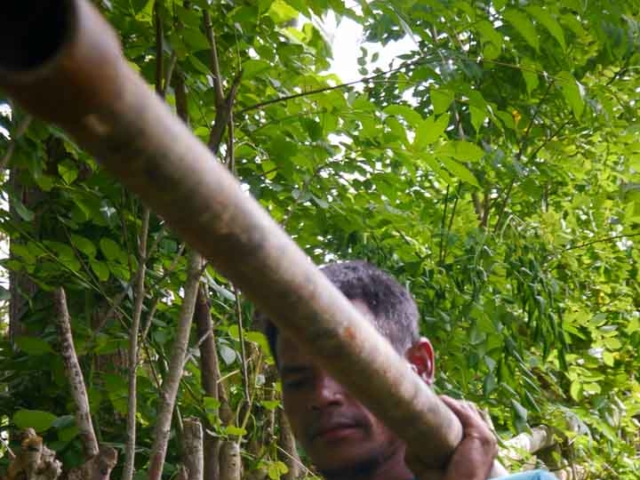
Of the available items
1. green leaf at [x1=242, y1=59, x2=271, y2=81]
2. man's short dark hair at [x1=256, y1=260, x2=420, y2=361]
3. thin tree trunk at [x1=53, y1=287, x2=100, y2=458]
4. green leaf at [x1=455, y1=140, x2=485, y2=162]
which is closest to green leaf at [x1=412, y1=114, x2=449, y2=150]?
green leaf at [x1=455, y1=140, x2=485, y2=162]

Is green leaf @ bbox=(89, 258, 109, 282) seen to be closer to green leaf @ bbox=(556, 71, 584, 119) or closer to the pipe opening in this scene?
green leaf @ bbox=(556, 71, 584, 119)

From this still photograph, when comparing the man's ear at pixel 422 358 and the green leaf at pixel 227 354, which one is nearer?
the man's ear at pixel 422 358

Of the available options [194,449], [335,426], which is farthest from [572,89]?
[194,449]

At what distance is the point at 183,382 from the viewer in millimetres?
2641

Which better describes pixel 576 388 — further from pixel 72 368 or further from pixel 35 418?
pixel 72 368

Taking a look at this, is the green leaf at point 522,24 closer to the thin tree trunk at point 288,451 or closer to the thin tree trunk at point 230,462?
the thin tree trunk at point 230,462

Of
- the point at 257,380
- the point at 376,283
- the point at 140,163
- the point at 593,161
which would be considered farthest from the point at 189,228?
the point at 593,161

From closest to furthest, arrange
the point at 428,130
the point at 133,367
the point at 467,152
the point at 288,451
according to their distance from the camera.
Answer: the point at 133,367 < the point at 428,130 < the point at 467,152 < the point at 288,451

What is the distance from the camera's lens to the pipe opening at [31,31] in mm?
542

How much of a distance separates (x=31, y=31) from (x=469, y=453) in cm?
79

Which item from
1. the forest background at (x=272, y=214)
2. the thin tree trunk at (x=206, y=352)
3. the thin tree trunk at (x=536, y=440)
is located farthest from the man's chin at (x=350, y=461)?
the thin tree trunk at (x=536, y=440)

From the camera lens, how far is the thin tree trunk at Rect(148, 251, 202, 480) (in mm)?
1937

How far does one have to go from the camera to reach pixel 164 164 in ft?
2.00

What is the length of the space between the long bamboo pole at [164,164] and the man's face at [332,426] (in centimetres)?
86
